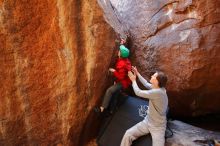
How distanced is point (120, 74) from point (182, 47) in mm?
1838

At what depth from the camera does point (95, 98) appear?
5320 millimetres

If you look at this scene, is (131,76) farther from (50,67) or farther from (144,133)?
(50,67)

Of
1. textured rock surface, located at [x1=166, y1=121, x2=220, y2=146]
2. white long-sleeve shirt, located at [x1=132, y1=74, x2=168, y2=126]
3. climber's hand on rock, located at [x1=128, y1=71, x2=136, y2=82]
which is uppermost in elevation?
climber's hand on rock, located at [x1=128, y1=71, x2=136, y2=82]

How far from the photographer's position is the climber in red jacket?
16.9ft

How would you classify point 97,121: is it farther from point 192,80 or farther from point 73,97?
point 192,80

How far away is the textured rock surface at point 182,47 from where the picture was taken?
614 centimetres

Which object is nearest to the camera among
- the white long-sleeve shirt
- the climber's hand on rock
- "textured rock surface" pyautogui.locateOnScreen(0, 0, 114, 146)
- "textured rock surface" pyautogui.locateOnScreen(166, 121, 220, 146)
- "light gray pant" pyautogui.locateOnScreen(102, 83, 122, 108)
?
"textured rock surface" pyautogui.locateOnScreen(0, 0, 114, 146)

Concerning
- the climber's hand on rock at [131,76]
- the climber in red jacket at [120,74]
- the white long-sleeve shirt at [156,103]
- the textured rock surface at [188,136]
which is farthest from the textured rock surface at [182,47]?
the white long-sleeve shirt at [156,103]

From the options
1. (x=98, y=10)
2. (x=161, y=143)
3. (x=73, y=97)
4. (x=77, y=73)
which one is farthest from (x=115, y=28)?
(x=161, y=143)

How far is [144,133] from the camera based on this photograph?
4.96 metres

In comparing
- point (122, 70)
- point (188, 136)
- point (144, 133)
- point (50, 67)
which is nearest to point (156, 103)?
point (144, 133)

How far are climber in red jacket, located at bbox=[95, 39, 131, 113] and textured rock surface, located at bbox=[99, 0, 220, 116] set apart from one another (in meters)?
0.85

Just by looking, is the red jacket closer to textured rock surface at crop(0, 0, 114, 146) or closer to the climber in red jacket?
the climber in red jacket

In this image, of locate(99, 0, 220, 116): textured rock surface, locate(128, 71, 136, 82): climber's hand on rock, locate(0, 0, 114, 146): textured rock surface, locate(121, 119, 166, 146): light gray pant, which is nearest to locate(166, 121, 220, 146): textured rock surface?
locate(121, 119, 166, 146): light gray pant
